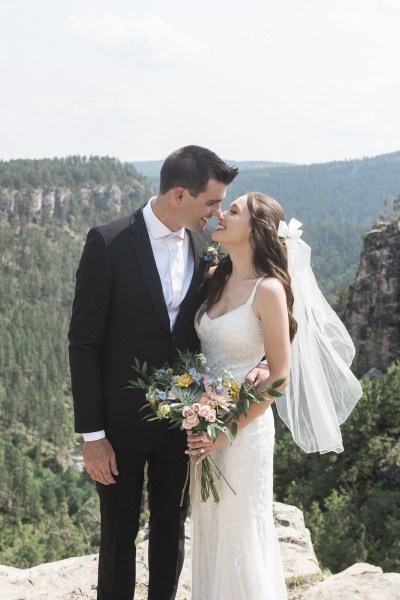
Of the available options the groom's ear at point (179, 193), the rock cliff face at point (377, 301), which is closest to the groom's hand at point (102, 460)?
the groom's ear at point (179, 193)

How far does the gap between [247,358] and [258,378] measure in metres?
0.21

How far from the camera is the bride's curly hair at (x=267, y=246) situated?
127 inches

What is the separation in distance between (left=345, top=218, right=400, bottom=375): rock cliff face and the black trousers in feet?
119

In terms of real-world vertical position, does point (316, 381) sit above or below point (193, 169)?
below

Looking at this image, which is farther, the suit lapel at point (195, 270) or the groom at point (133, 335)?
the suit lapel at point (195, 270)

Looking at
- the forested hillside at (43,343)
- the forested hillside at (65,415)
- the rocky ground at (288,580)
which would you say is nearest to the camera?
the rocky ground at (288,580)

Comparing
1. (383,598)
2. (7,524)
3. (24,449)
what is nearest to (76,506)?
(7,524)

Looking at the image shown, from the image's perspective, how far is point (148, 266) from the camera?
3201 millimetres

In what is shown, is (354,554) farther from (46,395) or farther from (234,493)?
(46,395)

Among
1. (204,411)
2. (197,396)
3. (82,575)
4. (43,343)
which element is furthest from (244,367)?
(43,343)

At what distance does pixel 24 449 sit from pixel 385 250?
50.0 meters

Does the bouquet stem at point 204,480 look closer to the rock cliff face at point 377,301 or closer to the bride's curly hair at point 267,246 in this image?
the bride's curly hair at point 267,246

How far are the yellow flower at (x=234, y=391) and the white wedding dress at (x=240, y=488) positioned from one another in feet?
1.19

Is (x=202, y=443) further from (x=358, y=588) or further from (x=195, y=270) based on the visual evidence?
(x=358, y=588)
